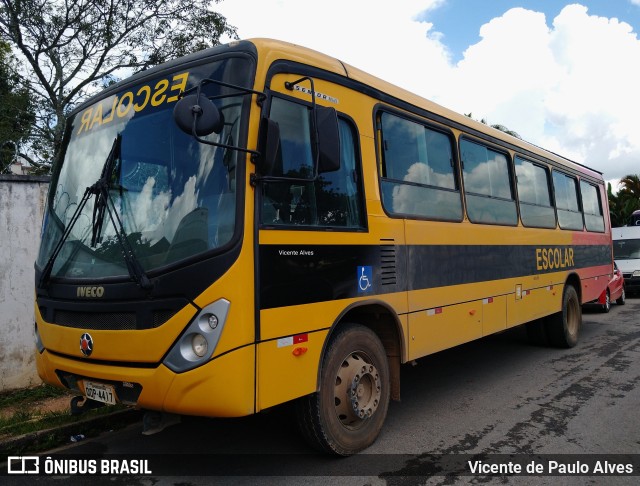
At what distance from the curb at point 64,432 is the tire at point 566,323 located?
6461 millimetres

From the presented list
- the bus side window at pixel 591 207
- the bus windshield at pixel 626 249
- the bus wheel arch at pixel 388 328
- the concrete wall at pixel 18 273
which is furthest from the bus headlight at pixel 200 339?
the bus windshield at pixel 626 249

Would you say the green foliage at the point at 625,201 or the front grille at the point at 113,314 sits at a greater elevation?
the green foliage at the point at 625,201

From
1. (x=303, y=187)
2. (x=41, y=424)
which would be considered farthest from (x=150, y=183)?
(x=41, y=424)

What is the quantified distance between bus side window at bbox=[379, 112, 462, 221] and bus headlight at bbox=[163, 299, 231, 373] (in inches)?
78.8

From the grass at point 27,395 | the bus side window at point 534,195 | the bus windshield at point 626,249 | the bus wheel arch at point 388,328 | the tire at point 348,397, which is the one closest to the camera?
the tire at point 348,397

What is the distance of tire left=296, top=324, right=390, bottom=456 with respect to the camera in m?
3.78

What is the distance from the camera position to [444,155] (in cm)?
562

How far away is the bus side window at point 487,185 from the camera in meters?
6.00

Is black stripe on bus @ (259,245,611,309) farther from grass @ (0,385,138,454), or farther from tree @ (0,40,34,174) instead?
tree @ (0,40,34,174)

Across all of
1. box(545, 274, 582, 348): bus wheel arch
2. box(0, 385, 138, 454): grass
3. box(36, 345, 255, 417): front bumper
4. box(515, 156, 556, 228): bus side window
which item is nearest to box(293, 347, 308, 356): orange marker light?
box(36, 345, 255, 417): front bumper

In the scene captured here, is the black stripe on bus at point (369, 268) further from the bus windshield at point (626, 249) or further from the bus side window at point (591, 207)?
the bus windshield at point (626, 249)

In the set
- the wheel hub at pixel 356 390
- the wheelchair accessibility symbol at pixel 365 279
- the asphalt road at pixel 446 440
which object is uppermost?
the wheelchair accessibility symbol at pixel 365 279

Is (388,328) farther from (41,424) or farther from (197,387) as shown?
(41,424)

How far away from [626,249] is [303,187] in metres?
16.9
